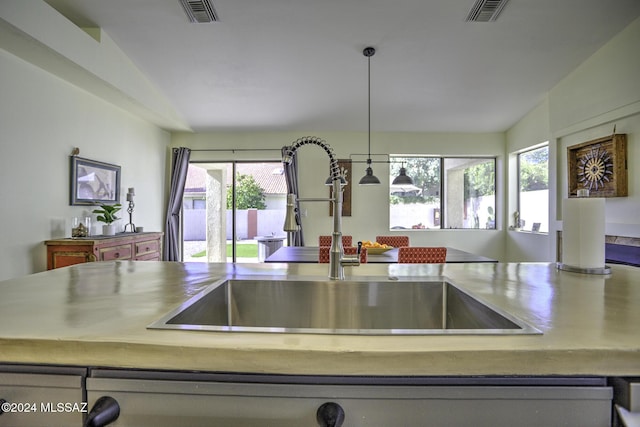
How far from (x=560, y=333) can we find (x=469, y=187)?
18.4 feet

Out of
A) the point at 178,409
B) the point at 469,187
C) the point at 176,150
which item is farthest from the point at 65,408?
the point at 469,187

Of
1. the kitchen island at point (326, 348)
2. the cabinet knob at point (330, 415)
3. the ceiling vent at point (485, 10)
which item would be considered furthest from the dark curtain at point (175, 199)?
the cabinet knob at point (330, 415)

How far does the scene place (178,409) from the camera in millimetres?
635

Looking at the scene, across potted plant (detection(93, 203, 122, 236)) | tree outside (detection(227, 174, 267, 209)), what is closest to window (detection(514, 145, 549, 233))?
tree outside (detection(227, 174, 267, 209))

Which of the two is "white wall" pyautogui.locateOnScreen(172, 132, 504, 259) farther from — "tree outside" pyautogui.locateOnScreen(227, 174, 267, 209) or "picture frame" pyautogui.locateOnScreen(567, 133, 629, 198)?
"picture frame" pyautogui.locateOnScreen(567, 133, 629, 198)

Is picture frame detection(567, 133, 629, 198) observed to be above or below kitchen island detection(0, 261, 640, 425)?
above

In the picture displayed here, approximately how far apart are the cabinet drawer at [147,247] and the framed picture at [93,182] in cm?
68

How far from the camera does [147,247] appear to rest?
13.9ft

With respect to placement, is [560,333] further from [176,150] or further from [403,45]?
[176,150]

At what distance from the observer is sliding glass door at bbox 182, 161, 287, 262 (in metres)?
5.77

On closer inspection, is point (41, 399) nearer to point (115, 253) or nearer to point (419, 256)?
point (419, 256)

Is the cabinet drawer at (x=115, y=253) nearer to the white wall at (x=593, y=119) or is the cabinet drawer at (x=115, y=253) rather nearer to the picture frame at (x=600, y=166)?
the picture frame at (x=600, y=166)

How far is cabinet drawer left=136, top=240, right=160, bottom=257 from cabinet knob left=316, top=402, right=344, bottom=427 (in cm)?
404

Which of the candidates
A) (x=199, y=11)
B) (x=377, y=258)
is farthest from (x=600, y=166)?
(x=199, y=11)
